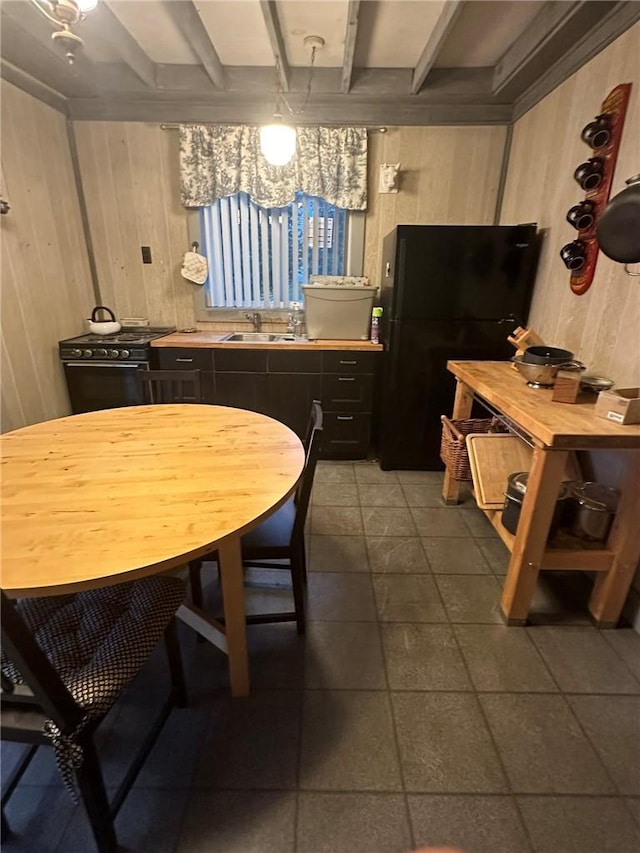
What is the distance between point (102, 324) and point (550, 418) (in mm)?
3145

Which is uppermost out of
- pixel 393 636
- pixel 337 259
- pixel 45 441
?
pixel 337 259

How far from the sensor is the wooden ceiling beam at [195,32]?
2.12m

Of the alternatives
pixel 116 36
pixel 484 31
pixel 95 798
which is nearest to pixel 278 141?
pixel 116 36

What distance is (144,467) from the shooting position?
135 centimetres

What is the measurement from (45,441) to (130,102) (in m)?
2.83

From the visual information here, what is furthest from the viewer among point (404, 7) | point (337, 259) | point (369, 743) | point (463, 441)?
point (337, 259)

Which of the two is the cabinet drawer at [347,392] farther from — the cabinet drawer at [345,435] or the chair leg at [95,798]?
the chair leg at [95,798]

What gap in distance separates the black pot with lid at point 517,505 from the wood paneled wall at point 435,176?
228 centimetres

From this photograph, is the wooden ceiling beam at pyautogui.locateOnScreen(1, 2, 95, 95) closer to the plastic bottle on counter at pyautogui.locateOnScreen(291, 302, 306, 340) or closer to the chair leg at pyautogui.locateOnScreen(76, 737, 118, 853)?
the plastic bottle on counter at pyautogui.locateOnScreen(291, 302, 306, 340)

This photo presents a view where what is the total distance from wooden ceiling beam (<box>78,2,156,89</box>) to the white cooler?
1.64 metres

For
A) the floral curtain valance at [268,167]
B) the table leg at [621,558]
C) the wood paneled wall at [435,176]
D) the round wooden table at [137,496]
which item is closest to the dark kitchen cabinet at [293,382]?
the wood paneled wall at [435,176]

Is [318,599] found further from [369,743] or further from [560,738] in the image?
[560,738]

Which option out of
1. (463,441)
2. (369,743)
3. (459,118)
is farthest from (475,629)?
(459,118)

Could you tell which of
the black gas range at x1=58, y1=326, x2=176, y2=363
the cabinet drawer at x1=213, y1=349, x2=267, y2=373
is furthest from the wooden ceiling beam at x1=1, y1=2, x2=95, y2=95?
the cabinet drawer at x1=213, y1=349, x2=267, y2=373
